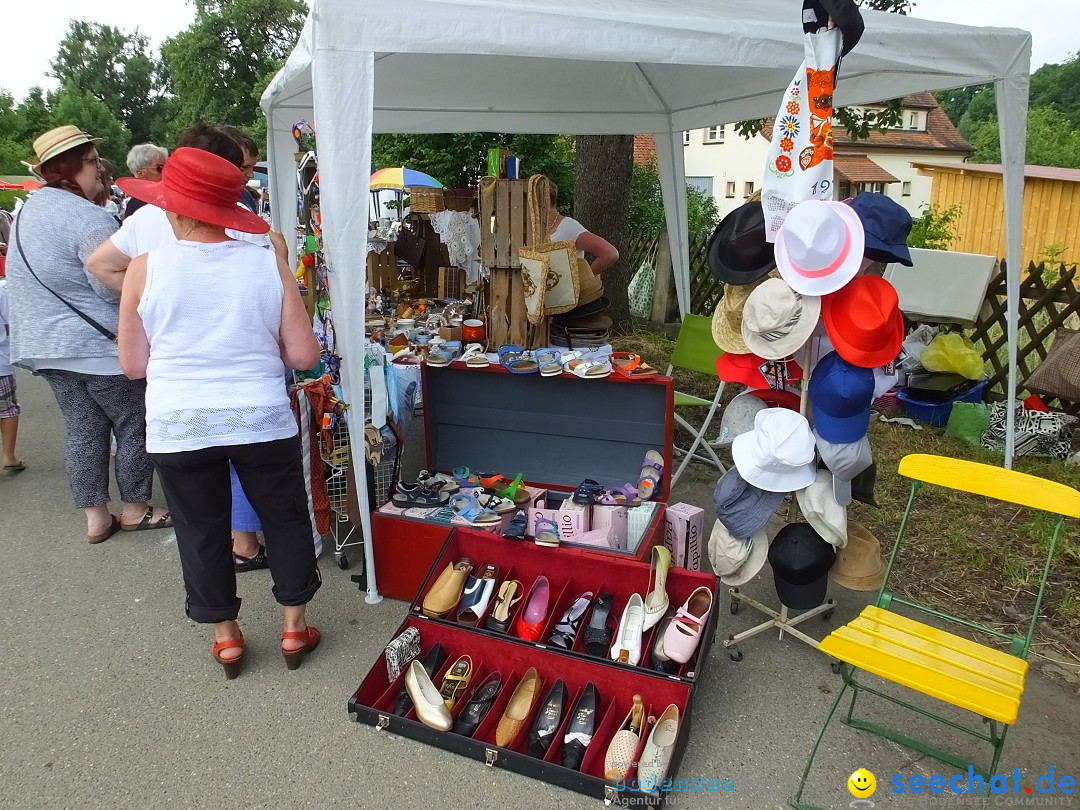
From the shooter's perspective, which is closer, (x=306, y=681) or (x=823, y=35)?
(x=823, y=35)

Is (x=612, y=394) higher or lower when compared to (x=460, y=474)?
higher

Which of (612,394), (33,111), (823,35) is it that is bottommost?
(612,394)

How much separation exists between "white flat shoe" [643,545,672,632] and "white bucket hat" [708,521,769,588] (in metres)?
0.22

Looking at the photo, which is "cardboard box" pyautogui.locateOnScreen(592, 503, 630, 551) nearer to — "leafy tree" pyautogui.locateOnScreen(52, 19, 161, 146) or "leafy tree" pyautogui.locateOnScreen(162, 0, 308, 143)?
"leafy tree" pyautogui.locateOnScreen(162, 0, 308, 143)

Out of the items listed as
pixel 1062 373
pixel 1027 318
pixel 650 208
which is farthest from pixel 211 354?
pixel 650 208

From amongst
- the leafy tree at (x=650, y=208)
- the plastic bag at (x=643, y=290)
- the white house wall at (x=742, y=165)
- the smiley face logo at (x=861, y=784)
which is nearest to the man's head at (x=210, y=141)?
the smiley face logo at (x=861, y=784)

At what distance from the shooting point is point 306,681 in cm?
244

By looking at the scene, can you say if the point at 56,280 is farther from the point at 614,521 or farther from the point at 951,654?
the point at 951,654

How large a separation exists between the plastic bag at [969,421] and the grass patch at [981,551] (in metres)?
0.10

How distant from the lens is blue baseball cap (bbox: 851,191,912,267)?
226 centimetres

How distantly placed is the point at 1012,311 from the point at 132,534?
15.3 ft

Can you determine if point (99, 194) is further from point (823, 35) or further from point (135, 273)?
point (823, 35)

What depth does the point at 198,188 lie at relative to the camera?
198 centimetres

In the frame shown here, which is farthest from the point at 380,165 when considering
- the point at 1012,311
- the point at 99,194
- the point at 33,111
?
the point at 33,111
